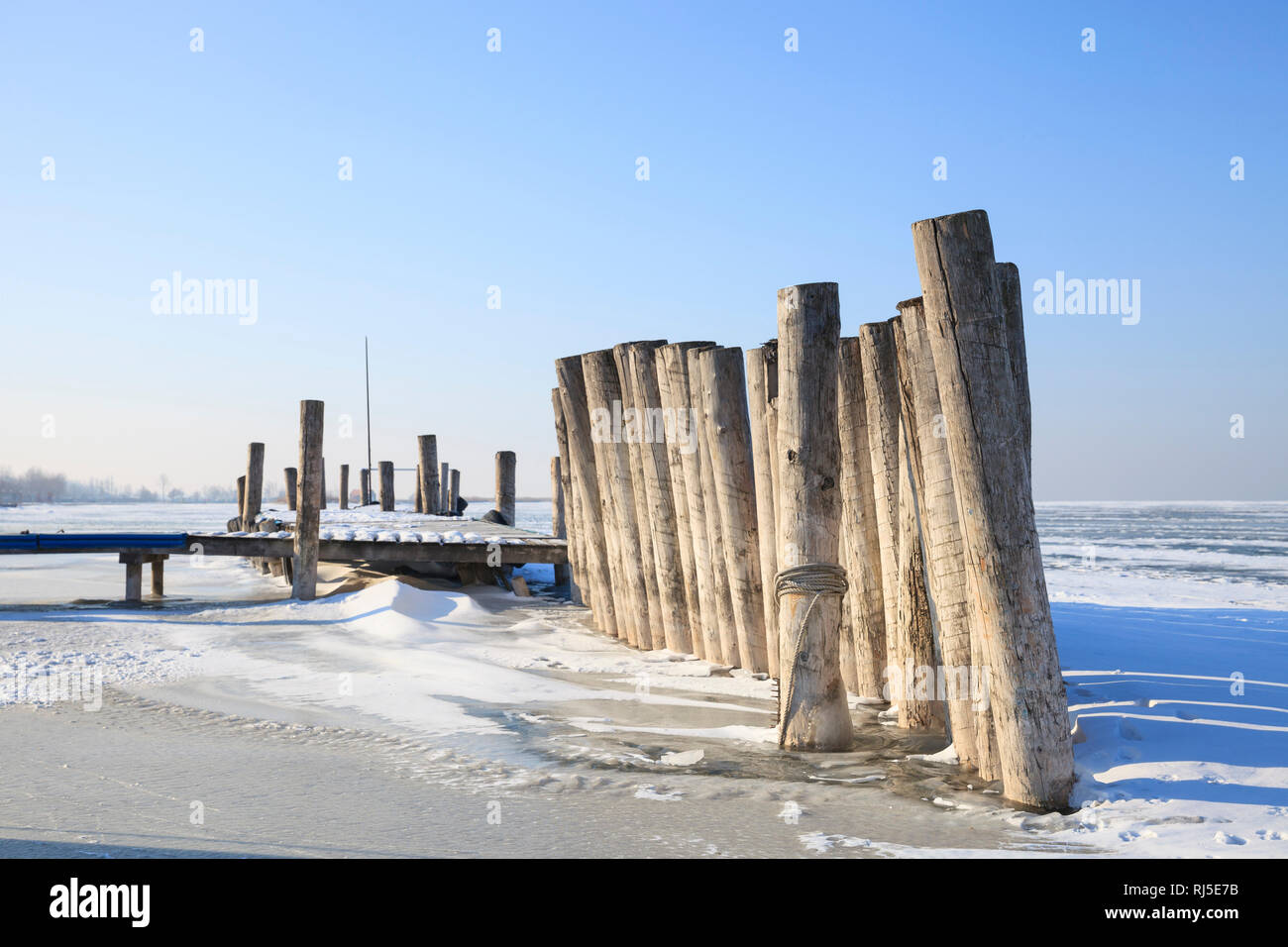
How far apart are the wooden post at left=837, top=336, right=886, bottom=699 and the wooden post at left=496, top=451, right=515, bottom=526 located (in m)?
13.9

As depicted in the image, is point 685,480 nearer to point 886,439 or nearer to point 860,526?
point 860,526

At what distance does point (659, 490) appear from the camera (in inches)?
330

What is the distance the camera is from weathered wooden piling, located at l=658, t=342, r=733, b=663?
7.67m

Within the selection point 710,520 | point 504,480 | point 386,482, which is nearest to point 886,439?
point 710,520

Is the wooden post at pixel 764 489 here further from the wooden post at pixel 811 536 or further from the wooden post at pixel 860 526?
the wooden post at pixel 811 536

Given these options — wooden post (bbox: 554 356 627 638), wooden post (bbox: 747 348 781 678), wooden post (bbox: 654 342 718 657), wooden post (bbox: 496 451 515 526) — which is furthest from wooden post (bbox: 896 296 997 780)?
wooden post (bbox: 496 451 515 526)

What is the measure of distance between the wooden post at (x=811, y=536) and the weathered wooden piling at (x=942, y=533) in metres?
0.45

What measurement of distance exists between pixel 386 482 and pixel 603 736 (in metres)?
22.2

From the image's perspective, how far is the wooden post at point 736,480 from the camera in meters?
7.23

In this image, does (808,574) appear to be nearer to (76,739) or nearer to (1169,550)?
(76,739)

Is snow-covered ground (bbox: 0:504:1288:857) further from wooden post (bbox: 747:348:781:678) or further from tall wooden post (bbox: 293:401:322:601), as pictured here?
tall wooden post (bbox: 293:401:322:601)

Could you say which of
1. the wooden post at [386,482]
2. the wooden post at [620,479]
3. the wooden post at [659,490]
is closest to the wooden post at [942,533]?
the wooden post at [659,490]
